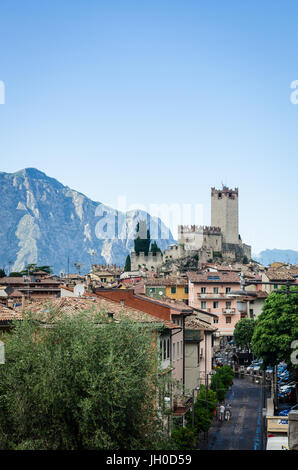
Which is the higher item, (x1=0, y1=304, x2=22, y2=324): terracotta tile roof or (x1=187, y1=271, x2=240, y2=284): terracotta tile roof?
(x1=187, y1=271, x2=240, y2=284): terracotta tile roof

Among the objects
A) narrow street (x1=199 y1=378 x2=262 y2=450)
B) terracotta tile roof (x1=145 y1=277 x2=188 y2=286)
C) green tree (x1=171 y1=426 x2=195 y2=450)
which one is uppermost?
terracotta tile roof (x1=145 y1=277 x2=188 y2=286)

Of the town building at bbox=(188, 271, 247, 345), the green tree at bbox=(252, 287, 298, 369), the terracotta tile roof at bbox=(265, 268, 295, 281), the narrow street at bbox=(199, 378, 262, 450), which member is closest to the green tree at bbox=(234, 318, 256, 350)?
the terracotta tile roof at bbox=(265, 268, 295, 281)

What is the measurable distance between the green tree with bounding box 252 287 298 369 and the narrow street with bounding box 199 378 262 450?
14.5 feet

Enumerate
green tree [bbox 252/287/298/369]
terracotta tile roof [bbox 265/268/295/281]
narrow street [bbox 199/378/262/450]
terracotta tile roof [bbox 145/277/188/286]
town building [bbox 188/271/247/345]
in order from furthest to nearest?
terracotta tile roof [bbox 145/277/188/286]
town building [bbox 188/271/247/345]
terracotta tile roof [bbox 265/268/295/281]
green tree [bbox 252/287/298/369]
narrow street [bbox 199/378/262/450]

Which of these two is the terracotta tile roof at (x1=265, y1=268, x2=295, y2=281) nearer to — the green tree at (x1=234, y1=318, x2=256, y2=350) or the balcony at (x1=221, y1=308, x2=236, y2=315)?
the balcony at (x1=221, y1=308, x2=236, y2=315)

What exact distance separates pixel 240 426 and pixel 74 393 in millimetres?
29886

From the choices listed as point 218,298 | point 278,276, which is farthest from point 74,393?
point 218,298

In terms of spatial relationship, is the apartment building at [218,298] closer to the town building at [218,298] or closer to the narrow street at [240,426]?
the town building at [218,298]

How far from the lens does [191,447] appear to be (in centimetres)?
3419

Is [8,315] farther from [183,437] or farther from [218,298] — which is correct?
[218,298]

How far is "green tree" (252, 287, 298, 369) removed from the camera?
5125 cm

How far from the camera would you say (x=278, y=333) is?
2060 inches

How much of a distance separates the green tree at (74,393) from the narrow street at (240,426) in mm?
19116
